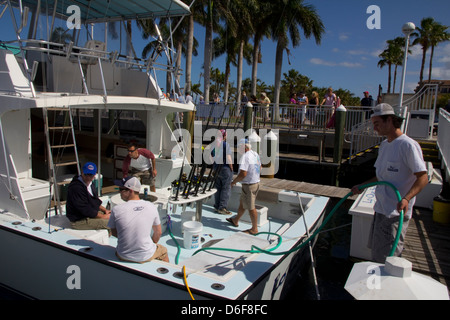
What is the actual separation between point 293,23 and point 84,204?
2337 centimetres

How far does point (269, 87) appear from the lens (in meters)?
58.3

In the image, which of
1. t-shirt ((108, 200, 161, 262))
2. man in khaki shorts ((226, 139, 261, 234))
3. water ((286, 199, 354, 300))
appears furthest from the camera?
man in khaki shorts ((226, 139, 261, 234))

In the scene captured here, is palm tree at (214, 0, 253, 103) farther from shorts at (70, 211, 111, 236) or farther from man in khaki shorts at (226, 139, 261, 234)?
shorts at (70, 211, 111, 236)

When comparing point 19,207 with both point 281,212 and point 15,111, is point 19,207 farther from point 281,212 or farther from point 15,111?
point 281,212

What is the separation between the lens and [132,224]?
317 centimetres

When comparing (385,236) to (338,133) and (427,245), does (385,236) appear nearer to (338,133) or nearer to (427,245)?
(427,245)

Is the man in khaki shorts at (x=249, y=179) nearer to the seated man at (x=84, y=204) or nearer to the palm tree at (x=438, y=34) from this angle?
the seated man at (x=84, y=204)

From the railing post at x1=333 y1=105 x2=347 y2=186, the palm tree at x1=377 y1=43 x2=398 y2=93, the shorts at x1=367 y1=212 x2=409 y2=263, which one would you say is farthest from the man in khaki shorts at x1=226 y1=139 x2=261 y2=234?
the palm tree at x1=377 y1=43 x2=398 y2=93

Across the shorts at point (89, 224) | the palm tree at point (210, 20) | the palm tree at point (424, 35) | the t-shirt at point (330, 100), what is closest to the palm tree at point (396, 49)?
the palm tree at point (424, 35)

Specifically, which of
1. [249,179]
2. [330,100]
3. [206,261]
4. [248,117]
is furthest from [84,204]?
[330,100]

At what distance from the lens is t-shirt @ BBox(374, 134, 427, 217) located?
2.80 metres

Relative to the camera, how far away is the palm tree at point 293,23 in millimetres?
23766

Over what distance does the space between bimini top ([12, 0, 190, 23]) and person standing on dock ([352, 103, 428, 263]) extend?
4.55 meters
